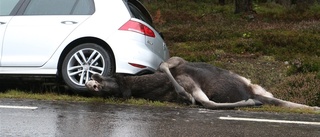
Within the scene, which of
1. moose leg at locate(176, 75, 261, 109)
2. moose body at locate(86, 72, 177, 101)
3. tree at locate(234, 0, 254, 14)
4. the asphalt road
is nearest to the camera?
the asphalt road

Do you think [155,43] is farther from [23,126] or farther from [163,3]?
[163,3]

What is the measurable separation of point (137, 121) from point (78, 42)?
2.42m

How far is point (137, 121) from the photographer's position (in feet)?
21.2

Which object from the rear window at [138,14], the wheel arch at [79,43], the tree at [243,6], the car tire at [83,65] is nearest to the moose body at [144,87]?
the car tire at [83,65]

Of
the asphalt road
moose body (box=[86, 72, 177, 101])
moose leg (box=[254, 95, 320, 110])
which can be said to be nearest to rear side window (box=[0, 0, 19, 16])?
the asphalt road

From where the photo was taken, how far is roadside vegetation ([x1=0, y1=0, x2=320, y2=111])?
942 cm

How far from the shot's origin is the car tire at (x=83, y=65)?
8.29m

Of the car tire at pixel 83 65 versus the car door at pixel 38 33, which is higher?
the car door at pixel 38 33

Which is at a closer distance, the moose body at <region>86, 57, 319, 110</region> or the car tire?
the moose body at <region>86, 57, 319, 110</region>

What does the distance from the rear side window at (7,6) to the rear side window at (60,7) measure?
0.25 meters

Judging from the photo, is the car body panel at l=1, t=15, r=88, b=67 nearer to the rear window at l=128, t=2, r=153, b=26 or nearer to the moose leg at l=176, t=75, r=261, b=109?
the rear window at l=128, t=2, r=153, b=26

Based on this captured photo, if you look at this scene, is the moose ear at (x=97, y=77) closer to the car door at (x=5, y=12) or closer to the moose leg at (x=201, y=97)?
the moose leg at (x=201, y=97)

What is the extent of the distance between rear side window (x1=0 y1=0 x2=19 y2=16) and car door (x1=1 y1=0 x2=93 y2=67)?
0.19m

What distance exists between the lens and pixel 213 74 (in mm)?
8188
